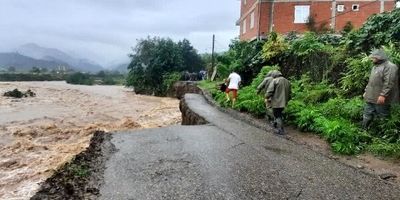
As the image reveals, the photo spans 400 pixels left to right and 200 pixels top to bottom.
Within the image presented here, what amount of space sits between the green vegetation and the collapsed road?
3.45 ft

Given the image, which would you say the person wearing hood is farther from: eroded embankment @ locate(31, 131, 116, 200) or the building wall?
the building wall

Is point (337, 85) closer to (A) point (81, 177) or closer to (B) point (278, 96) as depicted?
(B) point (278, 96)

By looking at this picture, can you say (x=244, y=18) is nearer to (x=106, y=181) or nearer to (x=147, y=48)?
(x=147, y=48)

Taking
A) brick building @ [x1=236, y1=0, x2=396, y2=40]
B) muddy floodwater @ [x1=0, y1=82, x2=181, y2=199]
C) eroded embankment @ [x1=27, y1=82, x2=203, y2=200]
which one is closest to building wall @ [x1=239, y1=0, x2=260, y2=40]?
brick building @ [x1=236, y1=0, x2=396, y2=40]

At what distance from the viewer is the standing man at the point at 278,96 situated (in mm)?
11375

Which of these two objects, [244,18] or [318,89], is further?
[244,18]

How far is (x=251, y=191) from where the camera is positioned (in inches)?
251

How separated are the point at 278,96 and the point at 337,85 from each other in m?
3.37

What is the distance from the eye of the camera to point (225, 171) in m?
7.48

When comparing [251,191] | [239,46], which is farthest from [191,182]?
[239,46]

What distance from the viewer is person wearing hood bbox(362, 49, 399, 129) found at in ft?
29.7

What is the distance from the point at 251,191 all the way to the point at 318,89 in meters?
8.17

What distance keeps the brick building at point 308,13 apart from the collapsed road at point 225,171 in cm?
2459

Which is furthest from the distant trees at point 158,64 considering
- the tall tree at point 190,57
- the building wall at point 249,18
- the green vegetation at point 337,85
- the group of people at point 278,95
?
the group of people at point 278,95
